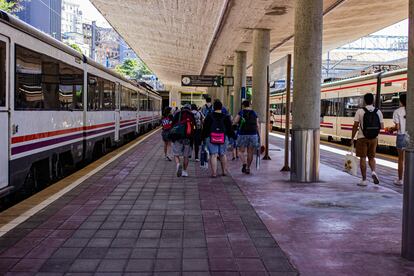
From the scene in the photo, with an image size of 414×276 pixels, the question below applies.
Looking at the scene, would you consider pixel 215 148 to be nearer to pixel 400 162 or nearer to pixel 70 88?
pixel 70 88

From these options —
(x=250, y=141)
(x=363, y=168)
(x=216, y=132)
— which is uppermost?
(x=216, y=132)

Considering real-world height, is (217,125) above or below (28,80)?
below

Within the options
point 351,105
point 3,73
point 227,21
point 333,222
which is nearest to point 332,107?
point 351,105

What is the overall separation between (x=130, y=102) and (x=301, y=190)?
47.2 feet

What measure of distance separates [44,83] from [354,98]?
15.8 m

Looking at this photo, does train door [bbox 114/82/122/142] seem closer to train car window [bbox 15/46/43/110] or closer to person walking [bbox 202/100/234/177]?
person walking [bbox 202/100/234/177]

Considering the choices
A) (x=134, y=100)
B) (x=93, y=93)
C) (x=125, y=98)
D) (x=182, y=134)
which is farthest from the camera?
(x=134, y=100)

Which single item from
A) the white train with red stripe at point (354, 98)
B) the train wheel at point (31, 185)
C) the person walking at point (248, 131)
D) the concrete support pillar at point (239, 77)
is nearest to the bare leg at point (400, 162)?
the person walking at point (248, 131)

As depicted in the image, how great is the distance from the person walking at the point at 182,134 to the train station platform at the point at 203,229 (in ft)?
3.59

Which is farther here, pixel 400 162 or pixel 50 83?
pixel 400 162

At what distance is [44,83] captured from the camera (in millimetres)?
8383

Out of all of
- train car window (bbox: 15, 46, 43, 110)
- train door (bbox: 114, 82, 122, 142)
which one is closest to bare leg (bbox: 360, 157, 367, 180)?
train car window (bbox: 15, 46, 43, 110)

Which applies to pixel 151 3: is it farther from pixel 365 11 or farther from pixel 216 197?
pixel 216 197

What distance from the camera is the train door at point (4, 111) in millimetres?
6480
